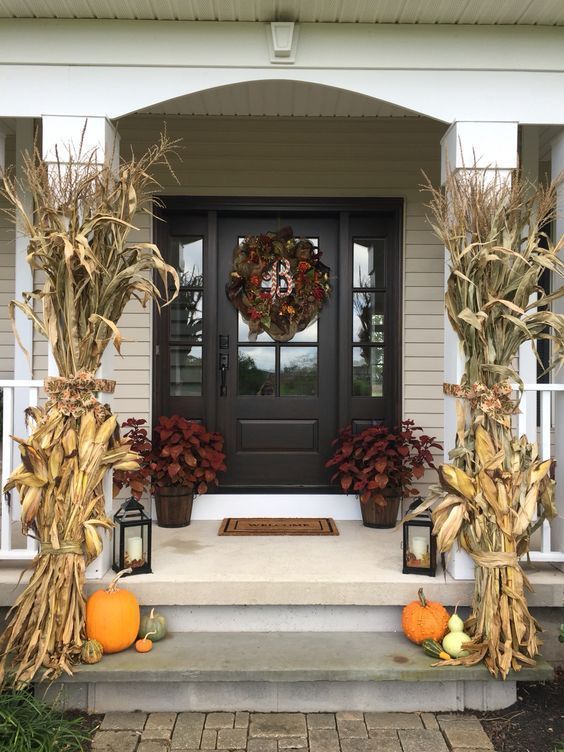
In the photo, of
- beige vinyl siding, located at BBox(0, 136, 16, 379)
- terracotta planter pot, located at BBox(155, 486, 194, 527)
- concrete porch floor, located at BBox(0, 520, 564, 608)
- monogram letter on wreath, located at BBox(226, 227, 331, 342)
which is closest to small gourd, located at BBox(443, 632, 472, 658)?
concrete porch floor, located at BBox(0, 520, 564, 608)

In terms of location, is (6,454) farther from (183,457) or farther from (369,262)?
(369,262)

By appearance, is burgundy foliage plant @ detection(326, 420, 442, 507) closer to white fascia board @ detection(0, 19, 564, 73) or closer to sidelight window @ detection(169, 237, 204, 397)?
sidelight window @ detection(169, 237, 204, 397)

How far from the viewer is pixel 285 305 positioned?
399 cm

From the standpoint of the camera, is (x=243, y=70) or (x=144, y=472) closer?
(x=243, y=70)

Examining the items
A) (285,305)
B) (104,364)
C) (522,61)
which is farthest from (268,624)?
(522,61)

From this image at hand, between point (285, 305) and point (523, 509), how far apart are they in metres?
2.06

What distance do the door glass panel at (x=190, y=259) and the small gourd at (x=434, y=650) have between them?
2603 millimetres

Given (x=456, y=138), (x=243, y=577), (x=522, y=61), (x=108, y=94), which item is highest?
(x=522, y=61)

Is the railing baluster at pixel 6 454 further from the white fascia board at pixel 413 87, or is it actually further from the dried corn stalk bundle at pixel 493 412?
the dried corn stalk bundle at pixel 493 412

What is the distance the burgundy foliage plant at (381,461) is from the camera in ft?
11.8

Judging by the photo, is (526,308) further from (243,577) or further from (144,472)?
(144,472)

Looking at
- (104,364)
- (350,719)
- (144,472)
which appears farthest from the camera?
(144,472)

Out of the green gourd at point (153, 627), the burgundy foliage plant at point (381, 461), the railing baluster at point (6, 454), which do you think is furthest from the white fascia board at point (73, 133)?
the burgundy foliage plant at point (381, 461)

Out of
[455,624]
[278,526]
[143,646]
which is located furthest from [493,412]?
[143,646]
